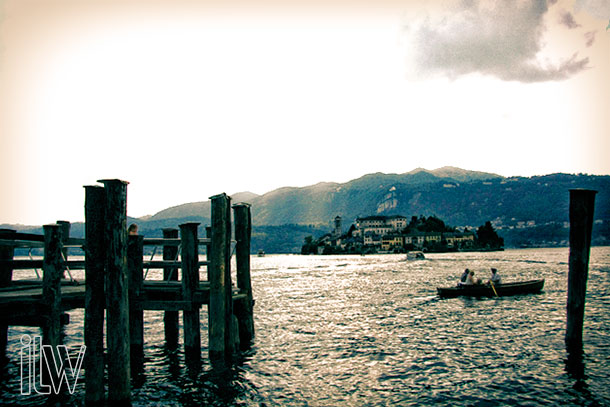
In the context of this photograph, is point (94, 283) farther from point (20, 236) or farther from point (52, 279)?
point (20, 236)

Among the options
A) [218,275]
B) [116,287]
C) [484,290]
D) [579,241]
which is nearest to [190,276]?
[218,275]

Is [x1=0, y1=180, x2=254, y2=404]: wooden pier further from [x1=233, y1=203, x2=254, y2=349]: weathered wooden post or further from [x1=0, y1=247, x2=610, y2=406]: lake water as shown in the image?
[x1=0, y1=247, x2=610, y2=406]: lake water

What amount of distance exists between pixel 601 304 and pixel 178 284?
1196 inches

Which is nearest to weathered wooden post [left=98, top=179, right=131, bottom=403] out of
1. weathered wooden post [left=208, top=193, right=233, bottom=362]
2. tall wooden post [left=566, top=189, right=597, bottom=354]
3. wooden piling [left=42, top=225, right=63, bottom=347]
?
wooden piling [left=42, top=225, right=63, bottom=347]

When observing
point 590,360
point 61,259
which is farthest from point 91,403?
point 590,360

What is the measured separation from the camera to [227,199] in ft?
43.3

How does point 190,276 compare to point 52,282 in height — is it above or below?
below

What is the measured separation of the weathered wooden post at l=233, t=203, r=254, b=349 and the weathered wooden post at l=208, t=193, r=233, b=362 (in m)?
3.16

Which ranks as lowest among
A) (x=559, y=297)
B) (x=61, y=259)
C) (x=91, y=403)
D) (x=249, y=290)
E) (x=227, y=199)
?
(x=559, y=297)

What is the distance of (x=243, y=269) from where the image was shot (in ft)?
55.4

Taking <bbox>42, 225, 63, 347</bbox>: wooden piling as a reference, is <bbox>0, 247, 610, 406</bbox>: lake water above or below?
below

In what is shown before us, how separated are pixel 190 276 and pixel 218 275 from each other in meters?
1.04

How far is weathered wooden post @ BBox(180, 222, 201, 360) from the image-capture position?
13.0m

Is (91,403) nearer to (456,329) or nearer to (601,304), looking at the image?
(456,329)
